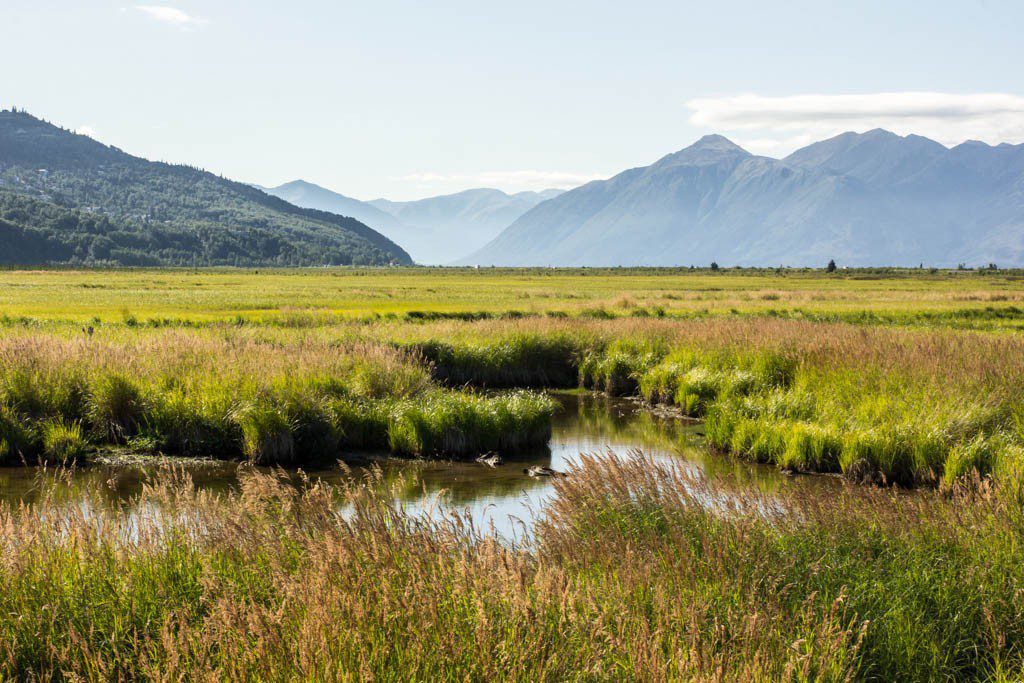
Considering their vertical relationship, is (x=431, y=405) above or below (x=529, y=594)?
below

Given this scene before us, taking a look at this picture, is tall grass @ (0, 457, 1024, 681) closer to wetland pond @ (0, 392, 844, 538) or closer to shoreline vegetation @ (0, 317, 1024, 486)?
wetland pond @ (0, 392, 844, 538)

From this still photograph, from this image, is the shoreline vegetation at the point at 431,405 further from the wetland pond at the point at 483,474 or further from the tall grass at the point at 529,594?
the tall grass at the point at 529,594

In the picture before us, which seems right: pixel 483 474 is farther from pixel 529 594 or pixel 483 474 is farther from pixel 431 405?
pixel 529 594

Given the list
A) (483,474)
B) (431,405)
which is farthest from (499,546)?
(431,405)

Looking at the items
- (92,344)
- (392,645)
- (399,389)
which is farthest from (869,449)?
(92,344)

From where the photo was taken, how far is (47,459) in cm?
1636

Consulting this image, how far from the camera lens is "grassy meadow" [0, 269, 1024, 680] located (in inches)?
208

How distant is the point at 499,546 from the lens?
707 centimetres

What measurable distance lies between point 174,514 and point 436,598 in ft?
11.3

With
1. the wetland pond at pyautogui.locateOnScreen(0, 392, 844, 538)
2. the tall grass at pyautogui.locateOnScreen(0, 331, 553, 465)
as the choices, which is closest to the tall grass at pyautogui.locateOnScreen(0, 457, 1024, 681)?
the wetland pond at pyautogui.locateOnScreen(0, 392, 844, 538)

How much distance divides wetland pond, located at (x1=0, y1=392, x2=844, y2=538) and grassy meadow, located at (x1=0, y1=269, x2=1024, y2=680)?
676 millimetres

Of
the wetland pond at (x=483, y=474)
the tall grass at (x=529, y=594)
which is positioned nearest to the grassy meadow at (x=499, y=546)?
the tall grass at (x=529, y=594)

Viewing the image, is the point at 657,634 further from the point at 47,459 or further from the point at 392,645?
the point at 47,459

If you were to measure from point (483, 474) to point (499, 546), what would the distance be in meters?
9.22
